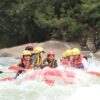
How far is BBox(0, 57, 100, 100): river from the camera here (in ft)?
38.8

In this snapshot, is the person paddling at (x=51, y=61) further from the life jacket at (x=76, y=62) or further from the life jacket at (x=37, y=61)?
the life jacket at (x=76, y=62)

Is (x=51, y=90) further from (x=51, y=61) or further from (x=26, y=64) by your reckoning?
(x=26, y=64)

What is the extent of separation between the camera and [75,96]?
1185 cm

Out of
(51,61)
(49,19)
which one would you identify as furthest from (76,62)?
(49,19)

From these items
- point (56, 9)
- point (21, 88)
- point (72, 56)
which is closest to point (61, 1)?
point (56, 9)

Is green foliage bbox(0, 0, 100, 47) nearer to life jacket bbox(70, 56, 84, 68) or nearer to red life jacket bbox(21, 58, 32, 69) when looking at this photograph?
life jacket bbox(70, 56, 84, 68)

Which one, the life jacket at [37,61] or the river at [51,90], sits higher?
the life jacket at [37,61]

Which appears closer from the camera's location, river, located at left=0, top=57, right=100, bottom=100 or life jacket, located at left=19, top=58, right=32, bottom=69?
river, located at left=0, top=57, right=100, bottom=100

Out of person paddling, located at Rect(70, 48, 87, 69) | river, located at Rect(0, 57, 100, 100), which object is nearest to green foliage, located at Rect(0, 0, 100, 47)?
person paddling, located at Rect(70, 48, 87, 69)

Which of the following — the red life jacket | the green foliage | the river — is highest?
the green foliage

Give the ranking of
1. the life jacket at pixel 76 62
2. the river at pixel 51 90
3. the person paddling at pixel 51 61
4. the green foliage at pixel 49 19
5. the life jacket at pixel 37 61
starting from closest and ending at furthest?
the river at pixel 51 90 → the person paddling at pixel 51 61 → the life jacket at pixel 37 61 → the life jacket at pixel 76 62 → the green foliage at pixel 49 19

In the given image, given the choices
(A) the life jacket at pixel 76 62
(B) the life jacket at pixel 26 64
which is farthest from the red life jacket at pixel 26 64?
(A) the life jacket at pixel 76 62

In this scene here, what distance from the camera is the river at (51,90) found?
38.8 feet

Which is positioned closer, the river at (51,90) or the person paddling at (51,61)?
the river at (51,90)
